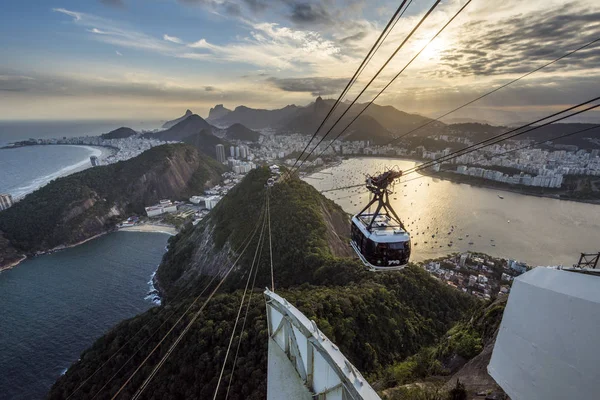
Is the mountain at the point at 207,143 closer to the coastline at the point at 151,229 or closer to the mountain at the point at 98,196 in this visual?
the mountain at the point at 98,196

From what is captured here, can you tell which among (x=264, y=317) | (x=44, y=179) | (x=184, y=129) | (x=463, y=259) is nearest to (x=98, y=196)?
(x=44, y=179)

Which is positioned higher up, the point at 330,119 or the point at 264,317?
the point at 330,119

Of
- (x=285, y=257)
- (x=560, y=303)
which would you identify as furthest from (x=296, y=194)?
(x=560, y=303)

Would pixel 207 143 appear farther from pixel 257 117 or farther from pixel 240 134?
pixel 257 117

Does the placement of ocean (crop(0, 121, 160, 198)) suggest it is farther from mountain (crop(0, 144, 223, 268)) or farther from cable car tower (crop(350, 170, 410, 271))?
cable car tower (crop(350, 170, 410, 271))

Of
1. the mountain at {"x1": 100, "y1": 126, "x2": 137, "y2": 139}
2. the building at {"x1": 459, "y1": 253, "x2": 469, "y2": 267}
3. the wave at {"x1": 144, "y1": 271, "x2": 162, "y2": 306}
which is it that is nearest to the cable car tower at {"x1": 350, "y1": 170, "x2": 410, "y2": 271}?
the wave at {"x1": 144, "y1": 271, "x2": 162, "y2": 306}
